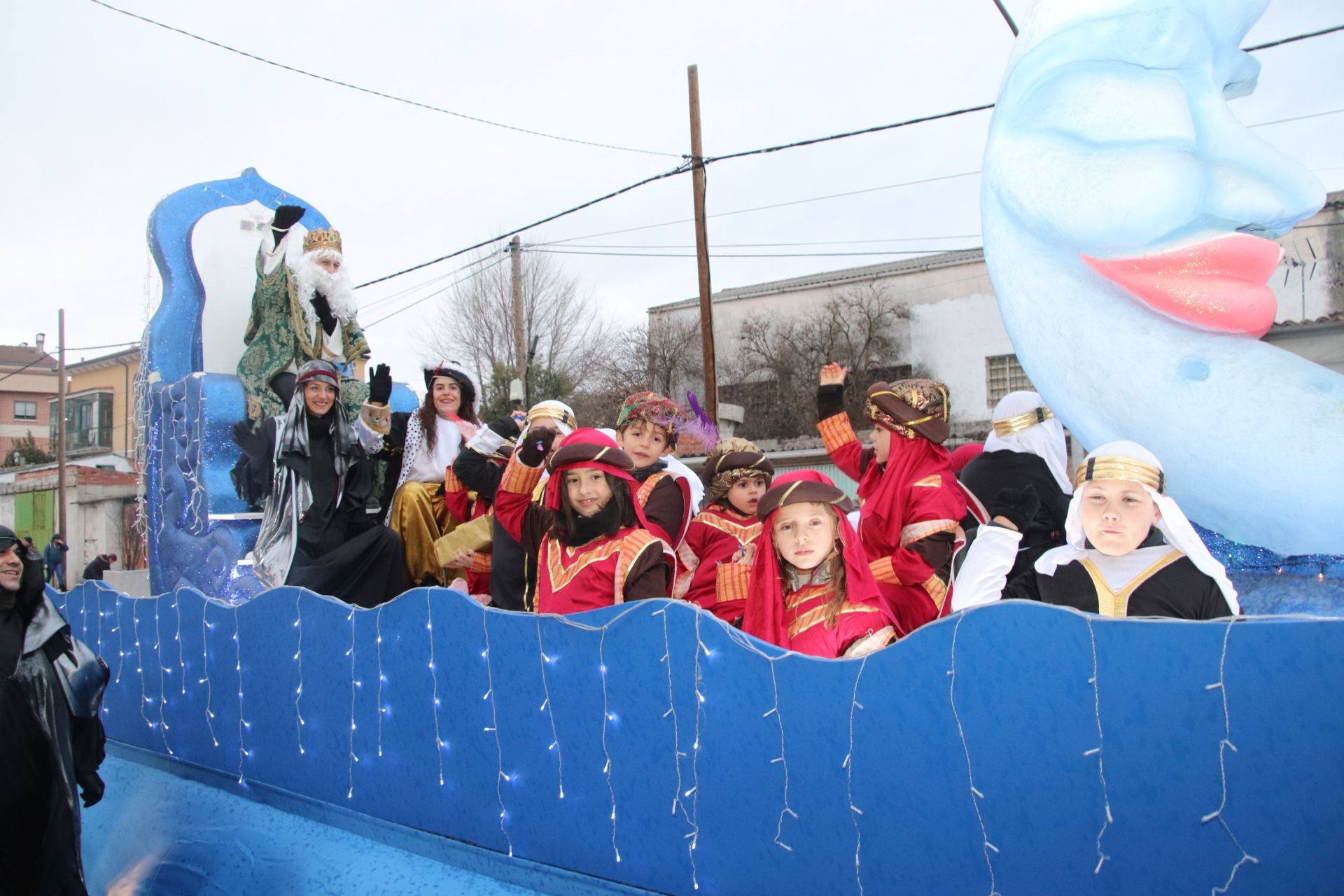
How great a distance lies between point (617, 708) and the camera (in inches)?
105

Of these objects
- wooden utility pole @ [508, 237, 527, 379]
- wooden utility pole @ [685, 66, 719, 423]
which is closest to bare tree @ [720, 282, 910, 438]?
wooden utility pole @ [508, 237, 527, 379]

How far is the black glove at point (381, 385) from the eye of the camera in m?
4.99

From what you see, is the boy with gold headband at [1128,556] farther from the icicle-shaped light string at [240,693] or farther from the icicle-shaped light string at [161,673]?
the icicle-shaped light string at [161,673]

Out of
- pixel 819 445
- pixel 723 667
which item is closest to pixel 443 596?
pixel 723 667

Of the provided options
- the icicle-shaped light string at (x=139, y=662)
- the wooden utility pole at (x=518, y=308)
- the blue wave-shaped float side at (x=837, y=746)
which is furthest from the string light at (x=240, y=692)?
the wooden utility pole at (x=518, y=308)

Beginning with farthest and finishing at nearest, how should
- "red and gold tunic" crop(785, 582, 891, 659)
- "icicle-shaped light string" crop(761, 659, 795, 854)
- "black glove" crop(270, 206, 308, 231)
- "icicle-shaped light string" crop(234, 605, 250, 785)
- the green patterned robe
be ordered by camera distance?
"black glove" crop(270, 206, 308, 231)
the green patterned robe
"icicle-shaped light string" crop(234, 605, 250, 785)
"red and gold tunic" crop(785, 582, 891, 659)
"icicle-shaped light string" crop(761, 659, 795, 854)

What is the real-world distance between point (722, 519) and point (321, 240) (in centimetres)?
272

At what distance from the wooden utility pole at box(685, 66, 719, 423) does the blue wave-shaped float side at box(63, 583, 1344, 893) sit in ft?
26.1

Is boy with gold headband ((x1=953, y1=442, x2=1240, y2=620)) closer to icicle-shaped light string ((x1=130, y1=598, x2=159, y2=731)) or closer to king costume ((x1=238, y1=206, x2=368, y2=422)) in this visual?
king costume ((x1=238, y1=206, x2=368, y2=422))

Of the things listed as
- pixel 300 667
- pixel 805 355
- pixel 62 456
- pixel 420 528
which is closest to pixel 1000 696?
pixel 300 667

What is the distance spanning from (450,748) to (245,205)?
4.08 m

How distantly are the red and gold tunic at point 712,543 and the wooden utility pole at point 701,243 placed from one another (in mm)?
7186

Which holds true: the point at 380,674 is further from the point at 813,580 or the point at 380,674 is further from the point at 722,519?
the point at 813,580

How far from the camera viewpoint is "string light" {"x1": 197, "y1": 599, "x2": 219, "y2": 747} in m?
4.31
